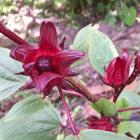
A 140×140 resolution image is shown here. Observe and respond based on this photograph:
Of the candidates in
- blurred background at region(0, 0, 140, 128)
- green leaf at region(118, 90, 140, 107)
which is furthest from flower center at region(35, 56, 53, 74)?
blurred background at region(0, 0, 140, 128)

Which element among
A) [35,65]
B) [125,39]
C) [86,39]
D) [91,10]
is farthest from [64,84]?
[91,10]

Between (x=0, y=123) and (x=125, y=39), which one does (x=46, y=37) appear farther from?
(x=125, y=39)

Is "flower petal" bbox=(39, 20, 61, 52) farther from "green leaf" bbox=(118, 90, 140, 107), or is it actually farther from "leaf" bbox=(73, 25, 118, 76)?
"green leaf" bbox=(118, 90, 140, 107)

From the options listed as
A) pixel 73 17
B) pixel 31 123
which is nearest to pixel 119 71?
pixel 31 123

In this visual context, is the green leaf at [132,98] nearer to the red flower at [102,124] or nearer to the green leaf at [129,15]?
the red flower at [102,124]

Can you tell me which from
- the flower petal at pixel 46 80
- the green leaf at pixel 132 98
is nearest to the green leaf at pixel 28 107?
the flower petal at pixel 46 80

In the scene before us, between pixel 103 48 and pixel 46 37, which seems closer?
pixel 46 37
